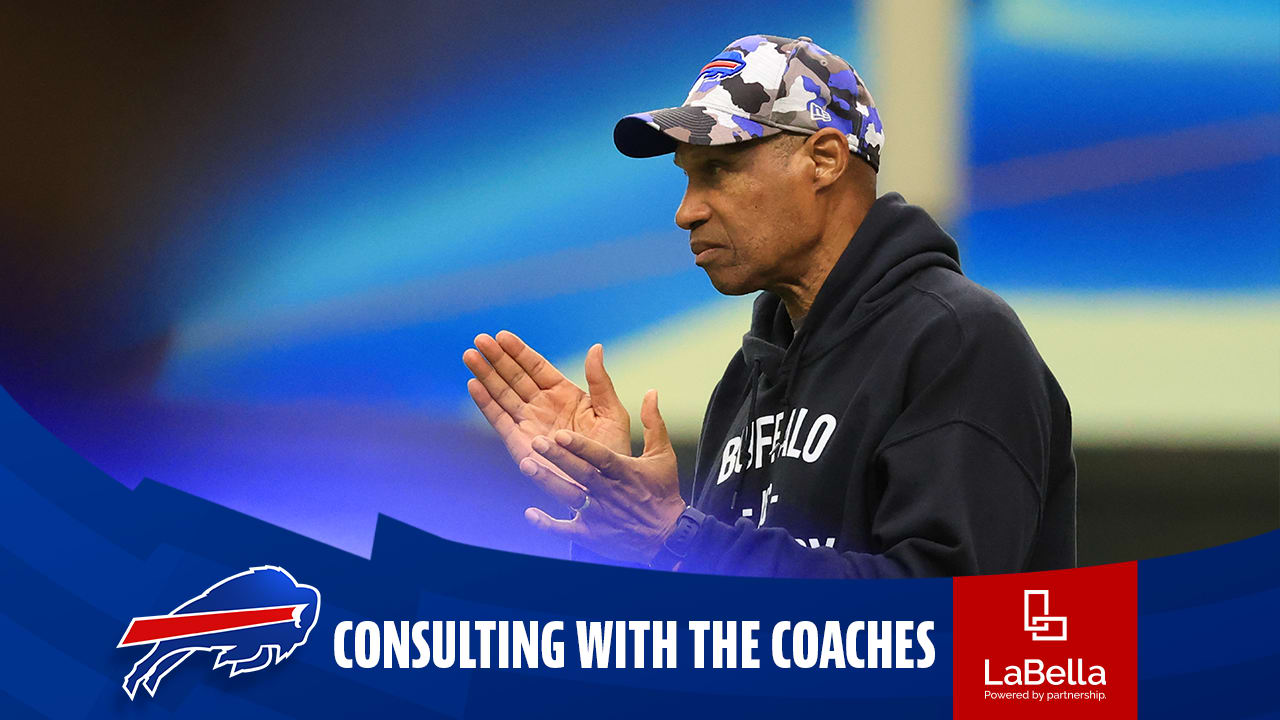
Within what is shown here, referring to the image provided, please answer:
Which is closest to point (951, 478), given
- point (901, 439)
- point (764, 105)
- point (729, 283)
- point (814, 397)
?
point (901, 439)

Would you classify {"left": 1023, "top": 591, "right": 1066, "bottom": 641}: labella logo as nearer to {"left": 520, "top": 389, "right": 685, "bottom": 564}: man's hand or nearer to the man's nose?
{"left": 520, "top": 389, "right": 685, "bottom": 564}: man's hand

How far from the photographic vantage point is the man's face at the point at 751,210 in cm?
215

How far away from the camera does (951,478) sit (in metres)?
1.83

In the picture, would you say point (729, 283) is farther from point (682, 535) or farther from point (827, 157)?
point (682, 535)

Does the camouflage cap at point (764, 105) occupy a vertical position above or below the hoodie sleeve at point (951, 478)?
above

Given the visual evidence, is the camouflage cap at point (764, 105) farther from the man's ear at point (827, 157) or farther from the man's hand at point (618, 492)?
the man's hand at point (618, 492)

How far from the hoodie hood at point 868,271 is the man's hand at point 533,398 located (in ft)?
0.93

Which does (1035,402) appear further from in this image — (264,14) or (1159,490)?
(264,14)

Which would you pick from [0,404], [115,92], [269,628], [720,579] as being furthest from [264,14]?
[720,579]

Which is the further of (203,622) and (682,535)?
(203,622)

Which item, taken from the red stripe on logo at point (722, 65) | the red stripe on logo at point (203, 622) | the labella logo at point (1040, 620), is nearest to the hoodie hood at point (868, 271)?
the red stripe on logo at point (722, 65)

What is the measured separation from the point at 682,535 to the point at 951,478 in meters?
0.37

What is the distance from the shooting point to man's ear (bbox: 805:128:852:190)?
2166 millimetres

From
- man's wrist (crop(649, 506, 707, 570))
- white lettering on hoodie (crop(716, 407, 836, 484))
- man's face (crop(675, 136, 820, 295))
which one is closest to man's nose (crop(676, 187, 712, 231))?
man's face (crop(675, 136, 820, 295))
